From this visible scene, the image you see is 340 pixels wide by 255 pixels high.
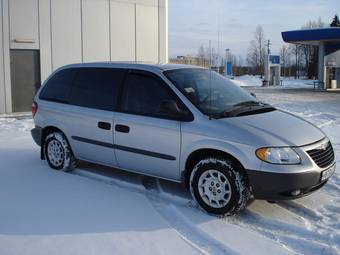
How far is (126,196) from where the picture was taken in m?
5.81

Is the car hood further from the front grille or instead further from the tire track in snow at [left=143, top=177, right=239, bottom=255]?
the tire track in snow at [left=143, top=177, right=239, bottom=255]

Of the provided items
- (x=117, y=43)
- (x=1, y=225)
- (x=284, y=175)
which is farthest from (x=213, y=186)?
(x=117, y=43)

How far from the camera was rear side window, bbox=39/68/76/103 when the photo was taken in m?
7.14

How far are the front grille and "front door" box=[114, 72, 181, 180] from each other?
154 cm

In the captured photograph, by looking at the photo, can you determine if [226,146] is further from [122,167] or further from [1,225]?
[1,225]

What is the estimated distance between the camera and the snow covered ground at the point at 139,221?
169 inches

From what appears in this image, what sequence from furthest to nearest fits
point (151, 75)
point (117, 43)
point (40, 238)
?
point (117, 43) → point (151, 75) → point (40, 238)

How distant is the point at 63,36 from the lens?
55.4ft

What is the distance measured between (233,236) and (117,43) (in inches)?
585

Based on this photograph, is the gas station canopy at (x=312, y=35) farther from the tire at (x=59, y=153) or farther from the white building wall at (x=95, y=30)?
the tire at (x=59, y=153)

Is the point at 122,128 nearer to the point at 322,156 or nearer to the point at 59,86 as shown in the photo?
the point at 59,86

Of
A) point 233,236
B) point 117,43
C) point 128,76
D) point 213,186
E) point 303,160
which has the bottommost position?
point 233,236

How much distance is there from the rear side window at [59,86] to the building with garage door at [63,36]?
29.0 ft

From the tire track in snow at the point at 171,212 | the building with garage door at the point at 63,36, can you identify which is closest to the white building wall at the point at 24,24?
the building with garage door at the point at 63,36
